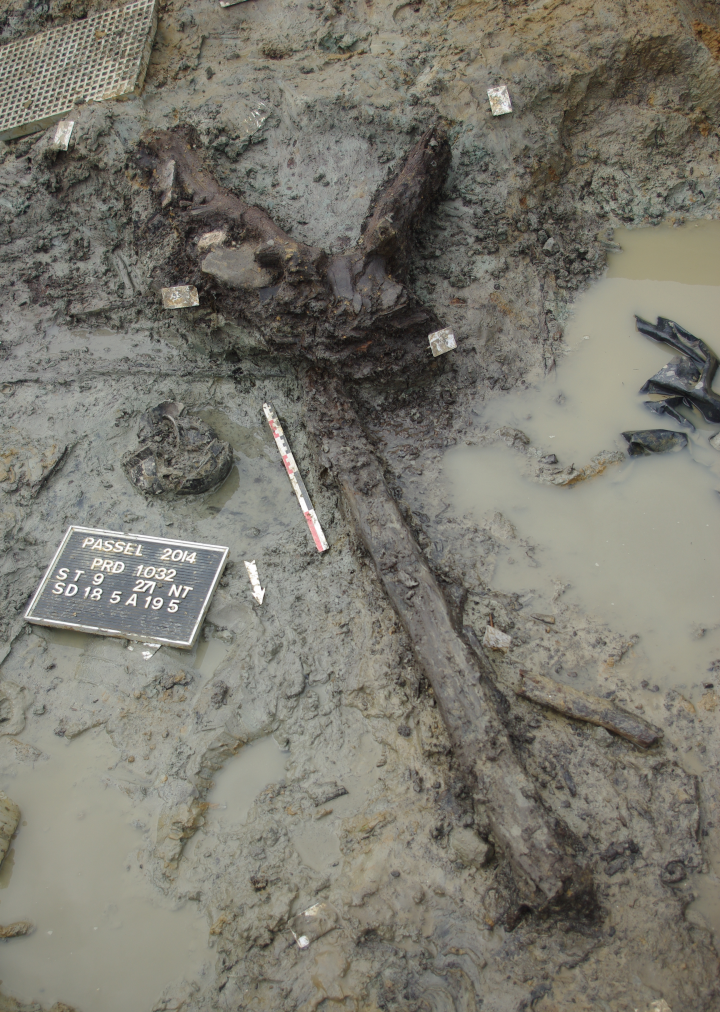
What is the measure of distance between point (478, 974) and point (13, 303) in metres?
4.98

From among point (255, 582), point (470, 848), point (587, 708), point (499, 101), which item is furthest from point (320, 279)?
point (470, 848)

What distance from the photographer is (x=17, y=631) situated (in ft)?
10.9

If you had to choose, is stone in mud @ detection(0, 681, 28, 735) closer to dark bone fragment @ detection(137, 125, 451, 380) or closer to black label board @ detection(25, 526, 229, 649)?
black label board @ detection(25, 526, 229, 649)

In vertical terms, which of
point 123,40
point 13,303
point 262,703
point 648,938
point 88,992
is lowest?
point 648,938

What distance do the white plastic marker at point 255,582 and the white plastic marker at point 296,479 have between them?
0.38m

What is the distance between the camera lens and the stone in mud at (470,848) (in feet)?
8.00

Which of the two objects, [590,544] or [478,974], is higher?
[590,544]

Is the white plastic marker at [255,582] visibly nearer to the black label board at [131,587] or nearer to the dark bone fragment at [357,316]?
the black label board at [131,587]

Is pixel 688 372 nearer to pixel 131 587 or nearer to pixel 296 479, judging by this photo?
pixel 296 479

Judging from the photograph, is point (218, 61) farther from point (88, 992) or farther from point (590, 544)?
point (88, 992)

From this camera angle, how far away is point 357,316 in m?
3.62

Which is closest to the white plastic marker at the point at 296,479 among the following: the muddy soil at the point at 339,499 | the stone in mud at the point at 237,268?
the muddy soil at the point at 339,499

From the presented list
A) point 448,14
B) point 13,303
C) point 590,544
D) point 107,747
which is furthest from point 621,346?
point 13,303

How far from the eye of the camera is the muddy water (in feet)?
10.2
